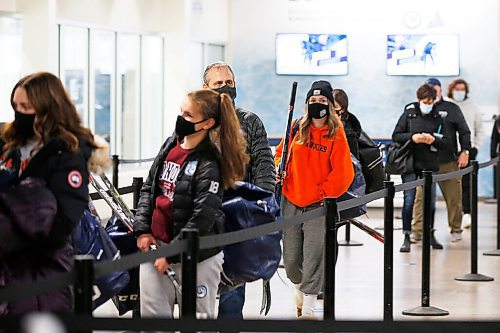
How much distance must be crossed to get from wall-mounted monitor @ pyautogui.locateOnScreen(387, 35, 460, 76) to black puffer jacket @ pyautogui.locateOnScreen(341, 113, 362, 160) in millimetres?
11238

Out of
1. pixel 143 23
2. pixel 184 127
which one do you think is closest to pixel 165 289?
pixel 184 127

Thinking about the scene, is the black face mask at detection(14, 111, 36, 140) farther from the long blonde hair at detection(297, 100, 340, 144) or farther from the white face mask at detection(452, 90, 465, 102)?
the white face mask at detection(452, 90, 465, 102)

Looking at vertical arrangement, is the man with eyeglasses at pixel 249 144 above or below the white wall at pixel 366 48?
below

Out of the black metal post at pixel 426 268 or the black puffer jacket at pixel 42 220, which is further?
the black metal post at pixel 426 268

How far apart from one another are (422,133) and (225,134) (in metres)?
7.88

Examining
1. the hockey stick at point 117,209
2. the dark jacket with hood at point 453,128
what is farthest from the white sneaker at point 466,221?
the hockey stick at point 117,209

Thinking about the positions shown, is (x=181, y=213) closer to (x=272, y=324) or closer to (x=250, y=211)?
(x=250, y=211)

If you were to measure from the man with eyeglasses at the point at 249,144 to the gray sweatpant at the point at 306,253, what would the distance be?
2.89 ft

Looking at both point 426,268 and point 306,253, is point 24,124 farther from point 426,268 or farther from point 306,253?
point 426,268

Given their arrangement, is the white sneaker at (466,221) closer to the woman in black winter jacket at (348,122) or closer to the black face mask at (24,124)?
the woman in black winter jacket at (348,122)

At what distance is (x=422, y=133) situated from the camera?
1411 centimetres

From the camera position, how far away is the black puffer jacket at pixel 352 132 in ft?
34.4

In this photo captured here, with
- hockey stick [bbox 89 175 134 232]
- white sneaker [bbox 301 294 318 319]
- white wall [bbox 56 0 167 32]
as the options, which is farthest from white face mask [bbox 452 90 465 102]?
hockey stick [bbox 89 175 134 232]

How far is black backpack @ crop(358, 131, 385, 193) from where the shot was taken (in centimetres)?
1048
